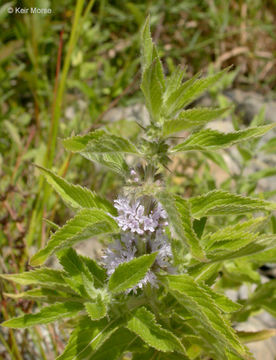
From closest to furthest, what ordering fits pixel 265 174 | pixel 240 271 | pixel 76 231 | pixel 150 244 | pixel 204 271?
pixel 76 231
pixel 150 244
pixel 204 271
pixel 240 271
pixel 265 174

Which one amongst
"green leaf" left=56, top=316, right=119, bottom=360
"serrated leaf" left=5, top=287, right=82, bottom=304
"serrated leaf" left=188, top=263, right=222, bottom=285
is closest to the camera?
"green leaf" left=56, top=316, right=119, bottom=360

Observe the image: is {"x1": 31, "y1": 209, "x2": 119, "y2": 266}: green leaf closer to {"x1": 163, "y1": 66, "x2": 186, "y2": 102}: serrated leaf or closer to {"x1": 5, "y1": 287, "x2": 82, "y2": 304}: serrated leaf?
{"x1": 5, "y1": 287, "x2": 82, "y2": 304}: serrated leaf

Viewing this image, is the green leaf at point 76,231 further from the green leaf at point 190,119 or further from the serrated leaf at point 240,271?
the serrated leaf at point 240,271

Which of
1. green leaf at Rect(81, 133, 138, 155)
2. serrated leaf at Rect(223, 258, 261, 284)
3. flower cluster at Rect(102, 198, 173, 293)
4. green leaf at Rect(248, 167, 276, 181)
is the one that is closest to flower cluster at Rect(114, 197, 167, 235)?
flower cluster at Rect(102, 198, 173, 293)

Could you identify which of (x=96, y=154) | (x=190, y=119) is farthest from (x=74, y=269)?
(x=190, y=119)

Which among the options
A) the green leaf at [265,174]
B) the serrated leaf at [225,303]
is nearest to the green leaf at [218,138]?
the serrated leaf at [225,303]

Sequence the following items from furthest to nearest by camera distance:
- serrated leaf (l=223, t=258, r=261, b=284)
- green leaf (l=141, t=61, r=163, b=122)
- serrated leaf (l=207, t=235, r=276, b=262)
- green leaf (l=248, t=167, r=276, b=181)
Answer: green leaf (l=248, t=167, r=276, b=181) < serrated leaf (l=223, t=258, r=261, b=284) < serrated leaf (l=207, t=235, r=276, b=262) < green leaf (l=141, t=61, r=163, b=122)

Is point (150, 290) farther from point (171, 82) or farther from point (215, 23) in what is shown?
point (215, 23)

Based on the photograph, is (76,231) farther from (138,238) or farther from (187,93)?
(187,93)

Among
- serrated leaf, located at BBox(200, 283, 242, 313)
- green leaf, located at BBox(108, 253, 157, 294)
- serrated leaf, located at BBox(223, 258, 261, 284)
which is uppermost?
green leaf, located at BBox(108, 253, 157, 294)
